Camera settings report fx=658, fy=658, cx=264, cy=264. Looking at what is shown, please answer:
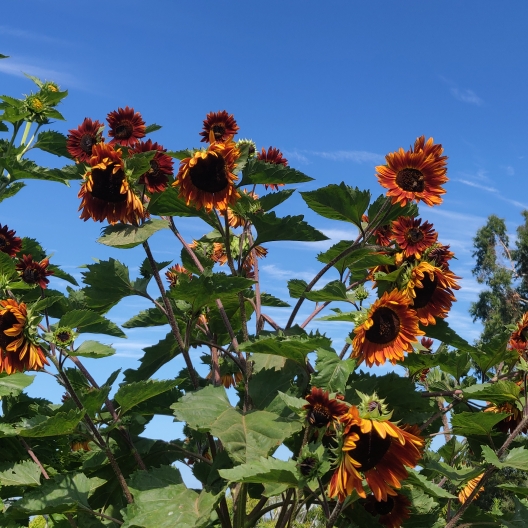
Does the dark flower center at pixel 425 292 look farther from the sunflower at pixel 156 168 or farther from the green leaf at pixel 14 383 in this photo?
the green leaf at pixel 14 383

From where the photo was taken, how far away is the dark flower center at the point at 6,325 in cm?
253

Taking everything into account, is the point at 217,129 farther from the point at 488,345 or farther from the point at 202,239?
the point at 488,345

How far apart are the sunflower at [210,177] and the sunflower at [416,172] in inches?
21.3

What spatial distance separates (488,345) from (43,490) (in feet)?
6.06

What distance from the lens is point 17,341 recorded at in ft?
8.15

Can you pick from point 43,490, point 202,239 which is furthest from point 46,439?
point 202,239

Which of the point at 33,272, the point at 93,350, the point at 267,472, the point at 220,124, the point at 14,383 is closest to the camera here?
the point at 267,472

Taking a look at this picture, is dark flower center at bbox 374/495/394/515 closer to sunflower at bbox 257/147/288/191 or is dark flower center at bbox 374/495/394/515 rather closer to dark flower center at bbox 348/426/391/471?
dark flower center at bbox 348/426/391/471

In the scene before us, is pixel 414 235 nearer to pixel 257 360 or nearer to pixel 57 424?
pixel 257 360

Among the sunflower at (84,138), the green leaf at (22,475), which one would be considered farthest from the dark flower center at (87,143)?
the green leaf at (22,475)

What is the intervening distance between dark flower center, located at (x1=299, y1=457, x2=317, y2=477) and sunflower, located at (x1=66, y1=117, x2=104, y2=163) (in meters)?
1.67

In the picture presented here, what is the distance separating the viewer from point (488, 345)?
261 centimetres

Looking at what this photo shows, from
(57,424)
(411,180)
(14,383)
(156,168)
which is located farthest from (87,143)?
(411,180)

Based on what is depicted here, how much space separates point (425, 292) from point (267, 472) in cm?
103
